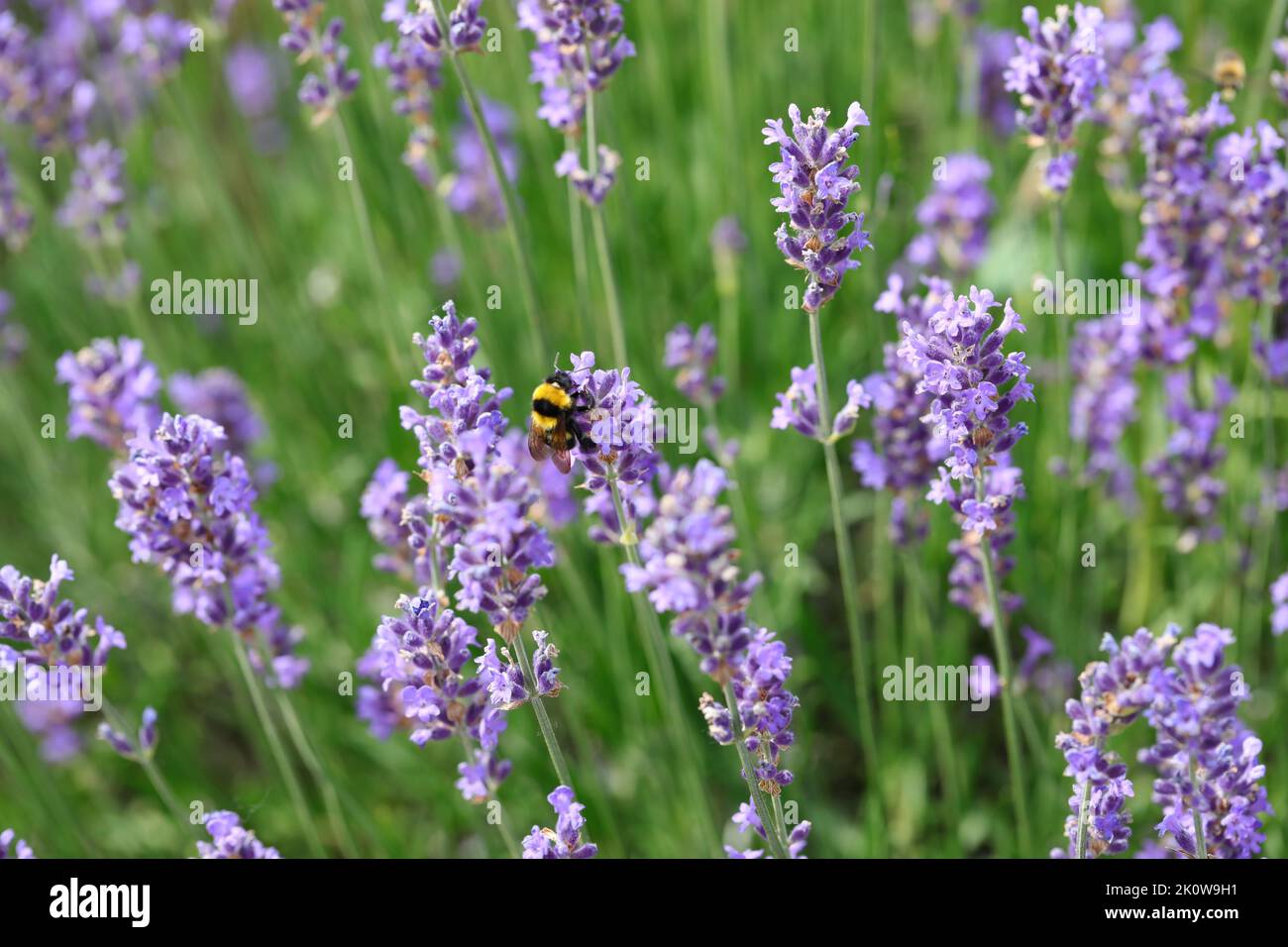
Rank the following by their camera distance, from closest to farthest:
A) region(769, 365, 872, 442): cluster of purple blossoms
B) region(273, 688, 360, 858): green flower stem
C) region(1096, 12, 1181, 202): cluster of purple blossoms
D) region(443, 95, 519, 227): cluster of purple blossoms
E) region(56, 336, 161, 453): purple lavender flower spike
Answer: region(769, 365, 872, 442): cluster of purple blossoms
region(273, 688, 360, 858): green flower stem
region(56, 336, 161, 453): purple lavender flower spike
region(1096, 12, 1181, 202): cluster of purple blossoms
region(443, 95, 519, 227): cluster of purple blossoms

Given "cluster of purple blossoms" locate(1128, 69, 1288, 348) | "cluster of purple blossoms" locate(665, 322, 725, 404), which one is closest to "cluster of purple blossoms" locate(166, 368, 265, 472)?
"cluster of purple blossoms" locate(665, 322, 725, 404)

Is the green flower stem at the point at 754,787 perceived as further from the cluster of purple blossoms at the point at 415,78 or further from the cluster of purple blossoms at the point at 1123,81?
the cluster of purple blossoms at the point at 1123,81

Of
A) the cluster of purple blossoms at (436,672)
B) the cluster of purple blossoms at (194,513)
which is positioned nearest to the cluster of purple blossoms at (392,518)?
the cluster of purple blossoms at (194,513)

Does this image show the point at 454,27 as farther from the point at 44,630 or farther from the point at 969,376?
the point at 44,630

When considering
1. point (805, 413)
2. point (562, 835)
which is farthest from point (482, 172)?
point (562, 835)

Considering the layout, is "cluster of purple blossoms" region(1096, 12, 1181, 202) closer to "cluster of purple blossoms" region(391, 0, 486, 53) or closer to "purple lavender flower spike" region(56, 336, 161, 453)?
"cluster of purple blossoms" region(391, 0, 486, 53)

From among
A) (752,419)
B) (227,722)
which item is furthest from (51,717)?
(752,419)
